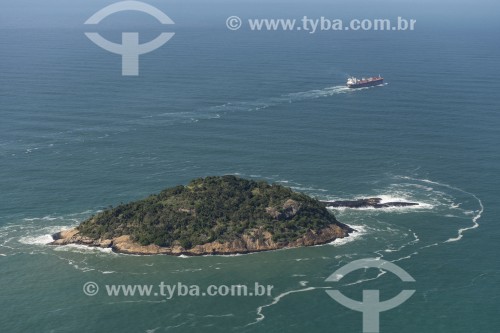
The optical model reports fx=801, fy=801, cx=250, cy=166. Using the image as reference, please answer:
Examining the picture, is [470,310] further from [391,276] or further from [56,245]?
[56,245]

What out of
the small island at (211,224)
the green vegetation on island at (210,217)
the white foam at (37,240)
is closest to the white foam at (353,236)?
the small island at (211,224)

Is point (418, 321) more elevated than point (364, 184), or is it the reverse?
point (364, 184)

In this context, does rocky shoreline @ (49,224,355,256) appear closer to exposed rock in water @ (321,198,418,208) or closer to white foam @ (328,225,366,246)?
white foam @ (328,225,366,246)

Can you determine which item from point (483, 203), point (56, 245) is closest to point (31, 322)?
point (56, 245)

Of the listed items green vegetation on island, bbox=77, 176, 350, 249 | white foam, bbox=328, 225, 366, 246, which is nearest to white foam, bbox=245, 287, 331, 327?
green vegetation on island, bbox=77, 176, 350, 249

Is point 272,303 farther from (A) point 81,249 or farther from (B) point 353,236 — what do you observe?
(A) point 81,249

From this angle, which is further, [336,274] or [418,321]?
[336,274]

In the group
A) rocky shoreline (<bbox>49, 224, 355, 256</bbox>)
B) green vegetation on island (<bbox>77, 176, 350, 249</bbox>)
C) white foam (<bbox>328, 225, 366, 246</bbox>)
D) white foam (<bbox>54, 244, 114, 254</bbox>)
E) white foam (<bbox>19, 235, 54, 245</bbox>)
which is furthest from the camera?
white foam (<bbox>328, 225, 366, 246</bbox>)

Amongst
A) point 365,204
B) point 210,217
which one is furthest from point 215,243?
point 365,204
